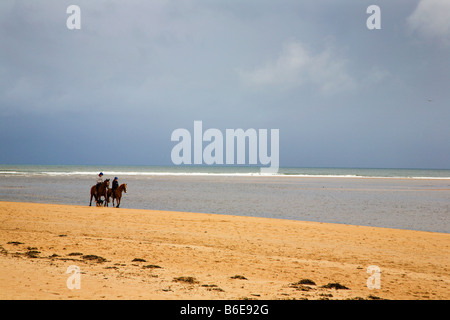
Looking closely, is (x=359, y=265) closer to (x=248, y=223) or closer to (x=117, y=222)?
(x=248, y=223)

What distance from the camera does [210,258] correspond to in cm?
1033

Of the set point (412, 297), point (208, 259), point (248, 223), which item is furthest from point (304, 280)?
point (248, 223)

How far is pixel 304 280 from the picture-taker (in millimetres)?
8273

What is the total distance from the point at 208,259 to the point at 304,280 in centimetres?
289

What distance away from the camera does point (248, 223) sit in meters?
16.3

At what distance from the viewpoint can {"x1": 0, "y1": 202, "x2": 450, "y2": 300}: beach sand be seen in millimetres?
7316

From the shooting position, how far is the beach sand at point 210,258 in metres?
7.32

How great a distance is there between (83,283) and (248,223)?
9.66 m
